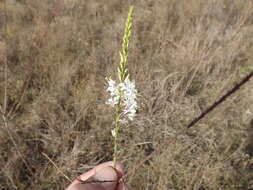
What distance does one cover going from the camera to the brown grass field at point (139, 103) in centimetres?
239

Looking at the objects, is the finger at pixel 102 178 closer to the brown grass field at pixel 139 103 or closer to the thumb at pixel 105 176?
the thumb at pixel 105 176

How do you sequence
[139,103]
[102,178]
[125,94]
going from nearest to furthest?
[125,94] < [102,178] < [139,103]

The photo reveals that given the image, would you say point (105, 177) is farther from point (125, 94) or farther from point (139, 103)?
point (139, 103)

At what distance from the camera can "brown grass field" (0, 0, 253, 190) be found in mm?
2389

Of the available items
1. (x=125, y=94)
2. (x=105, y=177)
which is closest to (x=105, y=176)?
(x=105, y=177)

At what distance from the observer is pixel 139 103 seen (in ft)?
9.84

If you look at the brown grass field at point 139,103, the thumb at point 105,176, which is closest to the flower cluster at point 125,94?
the thumb at point 105,176

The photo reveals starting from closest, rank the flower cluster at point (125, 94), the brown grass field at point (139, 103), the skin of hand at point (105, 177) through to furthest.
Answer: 1. the flower cluster at point (125, 94)
2. the skin of hand at point (105, 177)
3. the brown grass field at point (139, 103)

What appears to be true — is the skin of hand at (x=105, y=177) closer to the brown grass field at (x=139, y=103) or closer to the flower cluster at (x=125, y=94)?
the flower cluster at (x=125, y=94)

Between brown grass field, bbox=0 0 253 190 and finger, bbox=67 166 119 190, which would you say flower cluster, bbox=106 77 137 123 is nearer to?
finger, bbox=67 166 119 190

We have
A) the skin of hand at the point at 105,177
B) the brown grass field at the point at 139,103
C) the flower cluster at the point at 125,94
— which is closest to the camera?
the flower cluster at the point at 125,94

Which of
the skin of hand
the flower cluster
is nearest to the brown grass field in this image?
the skin of hand

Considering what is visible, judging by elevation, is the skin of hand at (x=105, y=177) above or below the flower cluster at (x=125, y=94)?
below

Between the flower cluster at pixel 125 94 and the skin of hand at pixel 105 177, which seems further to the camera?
the skin of hand at pixel 105 177
